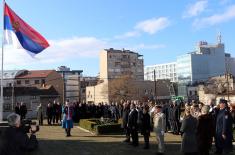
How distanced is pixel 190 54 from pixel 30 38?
150 metres

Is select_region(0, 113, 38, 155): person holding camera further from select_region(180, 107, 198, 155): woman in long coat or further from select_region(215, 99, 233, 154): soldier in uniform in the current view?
select_region(215, 99, 233, 154): soldier in uniform

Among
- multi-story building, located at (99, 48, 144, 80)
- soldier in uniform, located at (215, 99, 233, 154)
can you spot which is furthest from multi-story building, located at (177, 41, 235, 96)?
soldier in uniform, located at (215, 99, 233, 154)

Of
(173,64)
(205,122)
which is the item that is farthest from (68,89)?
(205,122)

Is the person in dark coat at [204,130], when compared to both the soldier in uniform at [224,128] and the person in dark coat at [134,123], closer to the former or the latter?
the soldier in uniform at [224,128]

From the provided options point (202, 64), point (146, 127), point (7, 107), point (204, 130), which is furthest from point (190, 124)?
point (202, 64)

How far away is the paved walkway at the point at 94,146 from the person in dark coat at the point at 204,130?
8.69 feet

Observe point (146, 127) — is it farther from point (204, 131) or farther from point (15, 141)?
point (15, 141)

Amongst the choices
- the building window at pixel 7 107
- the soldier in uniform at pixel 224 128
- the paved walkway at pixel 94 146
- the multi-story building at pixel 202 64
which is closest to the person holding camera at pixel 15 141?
the soldier in uniform at pixel 224 128

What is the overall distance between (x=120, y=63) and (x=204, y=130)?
136 metres

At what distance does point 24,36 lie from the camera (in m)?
21.0

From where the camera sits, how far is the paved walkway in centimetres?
1733

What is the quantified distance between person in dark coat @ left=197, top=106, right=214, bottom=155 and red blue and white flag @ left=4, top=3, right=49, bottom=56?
9.55 metres

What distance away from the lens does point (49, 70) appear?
115438mm

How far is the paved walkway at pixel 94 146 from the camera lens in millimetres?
17328
